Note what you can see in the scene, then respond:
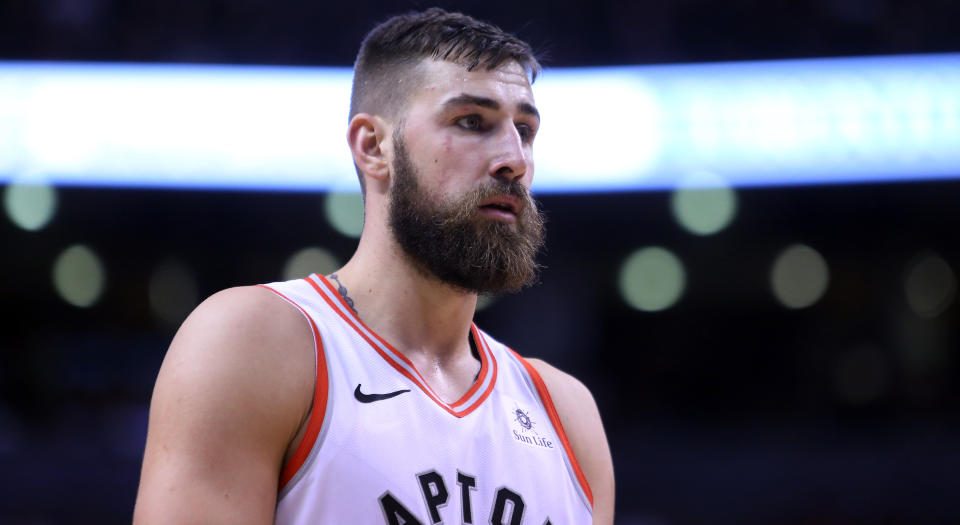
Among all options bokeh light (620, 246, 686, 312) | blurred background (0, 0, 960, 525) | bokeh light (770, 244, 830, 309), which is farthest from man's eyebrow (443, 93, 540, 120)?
bokeh light (770, 244, 830, 309)

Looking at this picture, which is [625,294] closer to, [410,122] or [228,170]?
[228,170]

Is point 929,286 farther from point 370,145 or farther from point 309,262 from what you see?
point 370,145

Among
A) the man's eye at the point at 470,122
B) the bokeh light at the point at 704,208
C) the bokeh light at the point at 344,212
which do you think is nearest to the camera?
the man's eye at the point at 470,122

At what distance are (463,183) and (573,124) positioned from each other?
18.3 ft

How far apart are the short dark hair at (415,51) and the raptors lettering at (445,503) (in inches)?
36.8

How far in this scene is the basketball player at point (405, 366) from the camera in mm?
1677

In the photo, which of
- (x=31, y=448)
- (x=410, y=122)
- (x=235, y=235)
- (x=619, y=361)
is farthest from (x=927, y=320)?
(x=410, y=122)

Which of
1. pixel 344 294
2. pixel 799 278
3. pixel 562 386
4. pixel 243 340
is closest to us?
pixel 243 340

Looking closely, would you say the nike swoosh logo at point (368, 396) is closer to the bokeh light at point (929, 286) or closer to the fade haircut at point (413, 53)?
the fade haircut at point (413, 53)

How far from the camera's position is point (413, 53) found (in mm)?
2256

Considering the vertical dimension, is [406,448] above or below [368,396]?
below

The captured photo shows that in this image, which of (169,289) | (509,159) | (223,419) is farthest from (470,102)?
(169,289)

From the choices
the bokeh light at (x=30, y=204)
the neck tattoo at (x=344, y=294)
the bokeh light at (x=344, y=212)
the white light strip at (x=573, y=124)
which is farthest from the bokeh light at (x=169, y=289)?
the neck tattoo at (x=344, y=294)

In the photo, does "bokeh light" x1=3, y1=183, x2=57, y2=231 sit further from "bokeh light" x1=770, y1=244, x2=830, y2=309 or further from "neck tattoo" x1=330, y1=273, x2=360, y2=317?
"bokeh light" x1=770, y1=244, x2=830, y2=309
